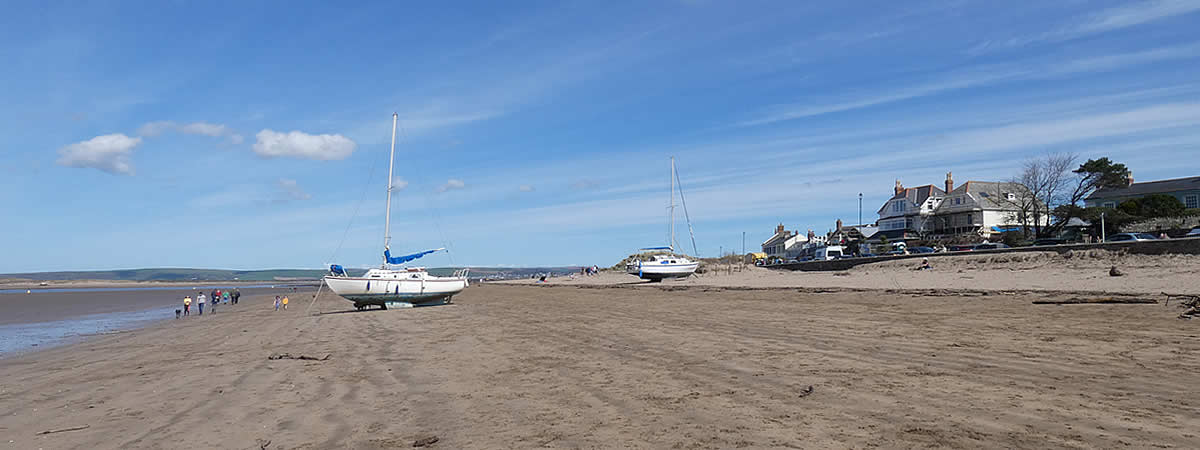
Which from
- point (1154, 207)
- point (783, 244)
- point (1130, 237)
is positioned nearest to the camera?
point (1130, 237)

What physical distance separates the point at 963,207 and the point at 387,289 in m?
65.9

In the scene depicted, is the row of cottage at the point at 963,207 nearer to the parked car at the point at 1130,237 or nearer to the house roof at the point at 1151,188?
the house roof at the point at 1151,188

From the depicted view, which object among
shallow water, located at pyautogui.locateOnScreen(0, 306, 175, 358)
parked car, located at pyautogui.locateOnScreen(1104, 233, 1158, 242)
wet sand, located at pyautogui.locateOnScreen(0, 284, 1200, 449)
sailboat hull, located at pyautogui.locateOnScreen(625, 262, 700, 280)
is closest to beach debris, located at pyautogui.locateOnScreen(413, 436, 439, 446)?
wet sand, located at pyautogui.locateOnScreen(0, 284, 1200, 449)

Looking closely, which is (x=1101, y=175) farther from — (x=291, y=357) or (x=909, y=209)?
(x=291, y=357)

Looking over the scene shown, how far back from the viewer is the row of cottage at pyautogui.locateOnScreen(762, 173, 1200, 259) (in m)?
64.8

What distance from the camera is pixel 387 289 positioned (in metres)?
28.4

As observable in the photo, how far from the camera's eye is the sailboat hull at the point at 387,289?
27.9m

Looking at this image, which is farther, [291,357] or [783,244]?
[783,244]

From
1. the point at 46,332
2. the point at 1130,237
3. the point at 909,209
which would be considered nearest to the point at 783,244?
the point at 909,209

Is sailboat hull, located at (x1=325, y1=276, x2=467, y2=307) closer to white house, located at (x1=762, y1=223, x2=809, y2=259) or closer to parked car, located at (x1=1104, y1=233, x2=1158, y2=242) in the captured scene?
parked car, located at (x1=1104, y1=233, x2=1158, y2=242)

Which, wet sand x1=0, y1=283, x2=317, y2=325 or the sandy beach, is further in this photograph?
wet sand x1=0, y1=283, x2=317, y2=325

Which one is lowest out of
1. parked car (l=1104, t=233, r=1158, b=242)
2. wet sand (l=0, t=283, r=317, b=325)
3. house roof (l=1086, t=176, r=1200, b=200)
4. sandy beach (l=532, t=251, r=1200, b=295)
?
wet sand (l=0, t=283, r=317, b=325)

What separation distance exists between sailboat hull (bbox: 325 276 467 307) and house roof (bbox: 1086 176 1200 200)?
65.2m

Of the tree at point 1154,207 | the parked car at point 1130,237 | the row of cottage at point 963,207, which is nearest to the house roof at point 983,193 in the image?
the row of cottage at point 963,207
